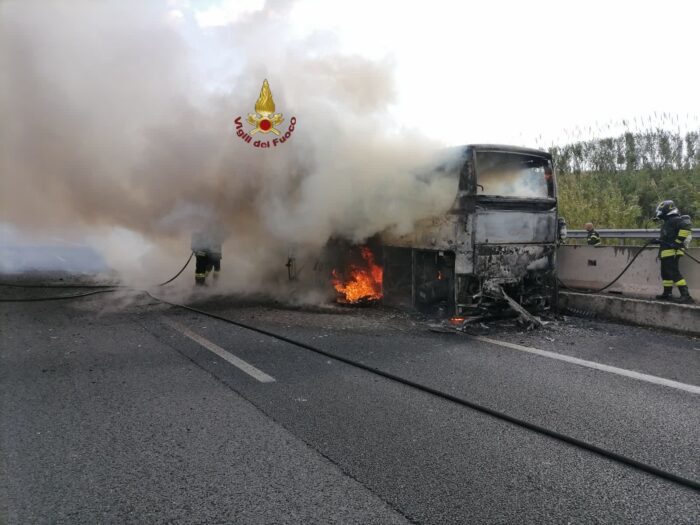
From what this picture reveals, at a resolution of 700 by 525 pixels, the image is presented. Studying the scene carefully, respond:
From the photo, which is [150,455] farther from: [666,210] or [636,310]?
[666,210]

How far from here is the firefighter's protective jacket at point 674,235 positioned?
244 inches

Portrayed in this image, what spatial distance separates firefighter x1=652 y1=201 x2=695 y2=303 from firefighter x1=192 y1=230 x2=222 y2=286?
6779 mm

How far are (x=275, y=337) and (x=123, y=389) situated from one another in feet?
6.41

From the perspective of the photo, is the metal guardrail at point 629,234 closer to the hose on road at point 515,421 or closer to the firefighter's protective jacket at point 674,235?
the firefighter's protective jacket at point 674,235

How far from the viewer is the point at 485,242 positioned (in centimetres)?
597

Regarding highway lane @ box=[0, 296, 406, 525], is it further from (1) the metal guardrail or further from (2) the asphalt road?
(1) the metal guardrail

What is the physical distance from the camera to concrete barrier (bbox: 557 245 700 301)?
6535mm

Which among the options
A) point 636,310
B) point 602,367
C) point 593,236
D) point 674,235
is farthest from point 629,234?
point 602,367

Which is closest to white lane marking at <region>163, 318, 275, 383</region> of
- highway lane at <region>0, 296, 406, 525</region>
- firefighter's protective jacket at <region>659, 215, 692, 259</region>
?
highway lane at <region>0, 296, 406, 525</region>

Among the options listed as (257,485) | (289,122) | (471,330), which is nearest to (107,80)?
(289,122)

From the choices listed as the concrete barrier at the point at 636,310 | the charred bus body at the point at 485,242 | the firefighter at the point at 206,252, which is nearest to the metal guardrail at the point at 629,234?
the concrete barrier at the point at 636,310

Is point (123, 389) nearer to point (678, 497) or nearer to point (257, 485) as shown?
point (257, 485)

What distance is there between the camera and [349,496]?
7.52 feet

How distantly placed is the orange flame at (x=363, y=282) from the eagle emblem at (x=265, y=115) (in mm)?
2479
